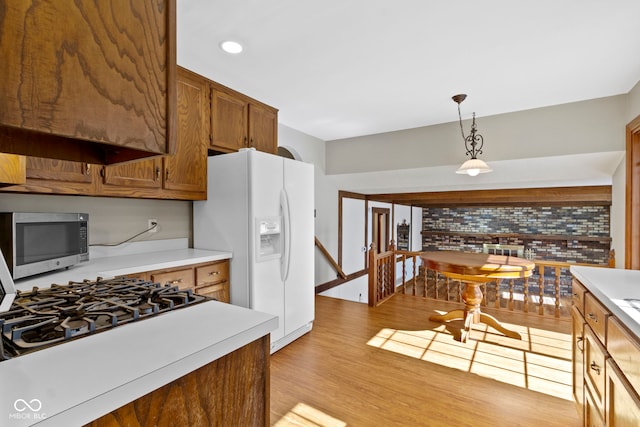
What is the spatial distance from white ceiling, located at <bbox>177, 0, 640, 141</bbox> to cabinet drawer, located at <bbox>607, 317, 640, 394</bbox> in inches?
65.4

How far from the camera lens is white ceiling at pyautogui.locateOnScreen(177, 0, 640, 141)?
1763mm

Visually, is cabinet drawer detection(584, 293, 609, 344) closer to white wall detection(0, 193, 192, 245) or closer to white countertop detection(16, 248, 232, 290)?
white countertop detection(16, 248, 232, 290)

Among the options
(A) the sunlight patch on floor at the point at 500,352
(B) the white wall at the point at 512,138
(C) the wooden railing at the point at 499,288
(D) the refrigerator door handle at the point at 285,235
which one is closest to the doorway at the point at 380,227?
(C) the wooden railing at the point at 499,288

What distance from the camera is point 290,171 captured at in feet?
9.30

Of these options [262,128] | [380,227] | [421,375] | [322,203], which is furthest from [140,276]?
[380,227]

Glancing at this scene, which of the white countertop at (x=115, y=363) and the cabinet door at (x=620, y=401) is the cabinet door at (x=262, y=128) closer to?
the white countertop at (x=115, y=363)

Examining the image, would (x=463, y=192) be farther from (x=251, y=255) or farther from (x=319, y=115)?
(x=251, y=255)

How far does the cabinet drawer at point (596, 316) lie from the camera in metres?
1.25

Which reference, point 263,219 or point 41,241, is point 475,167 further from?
point 41,241

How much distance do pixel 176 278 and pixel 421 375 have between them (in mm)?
1897

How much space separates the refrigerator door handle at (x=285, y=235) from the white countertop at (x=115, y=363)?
1.67 metres

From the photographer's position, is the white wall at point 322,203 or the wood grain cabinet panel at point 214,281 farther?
the white wall at point 322,203

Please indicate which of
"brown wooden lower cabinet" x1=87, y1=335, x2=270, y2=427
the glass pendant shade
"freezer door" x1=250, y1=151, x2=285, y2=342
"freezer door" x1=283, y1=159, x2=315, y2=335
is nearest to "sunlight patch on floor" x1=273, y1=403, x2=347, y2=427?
"freezer door" x1=250, y1=151, x2=285, y2=342

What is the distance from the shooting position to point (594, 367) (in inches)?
54.5
